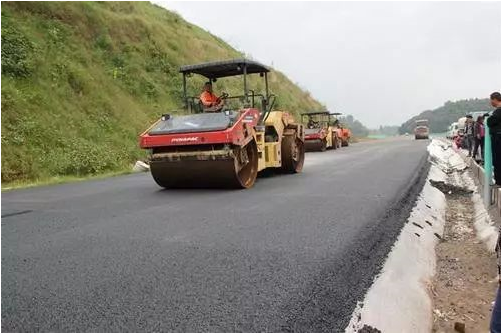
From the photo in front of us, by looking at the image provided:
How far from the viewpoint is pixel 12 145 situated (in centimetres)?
1296

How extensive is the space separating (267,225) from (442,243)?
7.54 ft

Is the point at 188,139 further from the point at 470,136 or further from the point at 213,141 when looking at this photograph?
the point at 470,136

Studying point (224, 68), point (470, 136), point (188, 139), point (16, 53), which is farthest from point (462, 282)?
point (16, 53)

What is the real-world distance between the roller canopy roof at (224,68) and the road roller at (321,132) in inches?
531

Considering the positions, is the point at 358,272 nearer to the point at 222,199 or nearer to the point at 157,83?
the point at 222,199

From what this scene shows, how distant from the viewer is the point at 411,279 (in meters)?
4.22

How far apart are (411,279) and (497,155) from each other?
3.07 meters

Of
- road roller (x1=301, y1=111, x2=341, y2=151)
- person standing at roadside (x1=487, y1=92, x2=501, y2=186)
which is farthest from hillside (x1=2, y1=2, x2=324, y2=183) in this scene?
person standing at roadside (x1=487, y1=92, x2=501, y2=186)

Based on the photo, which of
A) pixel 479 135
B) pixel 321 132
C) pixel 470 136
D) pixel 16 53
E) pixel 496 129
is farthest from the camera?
pixel 321 132

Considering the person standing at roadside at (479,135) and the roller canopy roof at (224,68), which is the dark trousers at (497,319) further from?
the person standing at roadside at (479,135)

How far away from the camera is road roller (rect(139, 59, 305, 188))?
8102 mm

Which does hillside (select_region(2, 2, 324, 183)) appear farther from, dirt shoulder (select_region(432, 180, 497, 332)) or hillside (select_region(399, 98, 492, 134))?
hillside (select_region(399, 98, 492, 134))

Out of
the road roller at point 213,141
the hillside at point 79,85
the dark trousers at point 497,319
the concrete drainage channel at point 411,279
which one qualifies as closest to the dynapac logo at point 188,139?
the road roller at point 213,141

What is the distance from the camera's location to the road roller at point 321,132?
24391 mm
